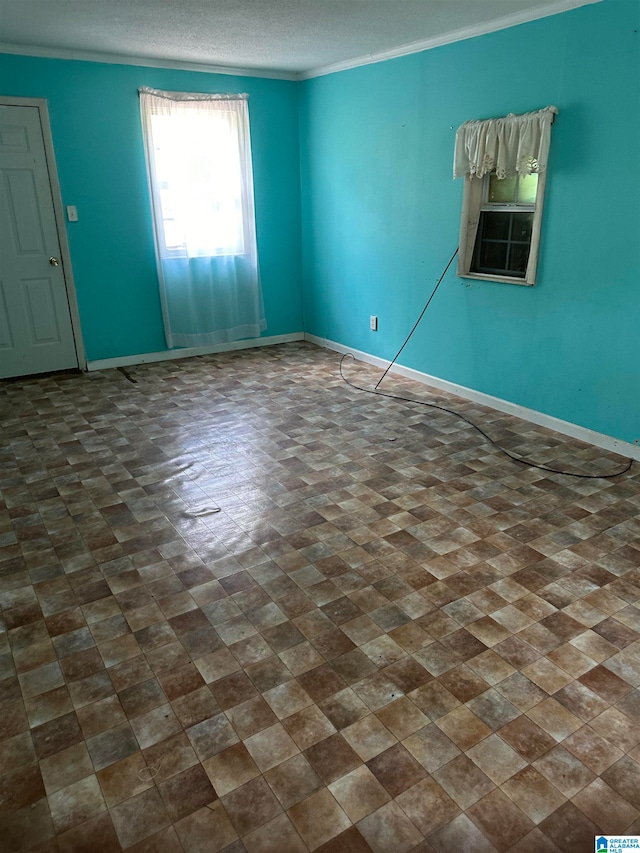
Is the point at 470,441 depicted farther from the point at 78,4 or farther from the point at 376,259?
the point at 78,4

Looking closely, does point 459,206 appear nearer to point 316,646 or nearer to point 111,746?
point 316,646

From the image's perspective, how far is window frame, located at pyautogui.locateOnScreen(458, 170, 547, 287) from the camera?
3861 millimetres

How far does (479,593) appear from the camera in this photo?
2406 mm

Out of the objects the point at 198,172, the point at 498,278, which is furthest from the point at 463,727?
the point at 198,172

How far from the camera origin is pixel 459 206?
4.39 m

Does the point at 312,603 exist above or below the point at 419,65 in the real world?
below

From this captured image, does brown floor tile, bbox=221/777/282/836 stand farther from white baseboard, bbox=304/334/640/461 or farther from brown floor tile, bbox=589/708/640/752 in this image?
white baseboard, bbox=304/334/640/461

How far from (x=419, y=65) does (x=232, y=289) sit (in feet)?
8.28

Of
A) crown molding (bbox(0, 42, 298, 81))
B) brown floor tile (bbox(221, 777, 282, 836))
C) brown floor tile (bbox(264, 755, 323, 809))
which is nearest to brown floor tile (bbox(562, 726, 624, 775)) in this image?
brown floor tile (bbox(264, 755, 323, 809))

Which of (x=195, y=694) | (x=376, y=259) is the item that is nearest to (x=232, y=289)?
(x=376, y=259)

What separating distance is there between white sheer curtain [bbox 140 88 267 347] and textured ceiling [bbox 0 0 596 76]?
0.45 m

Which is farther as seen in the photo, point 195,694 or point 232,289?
point 232,289

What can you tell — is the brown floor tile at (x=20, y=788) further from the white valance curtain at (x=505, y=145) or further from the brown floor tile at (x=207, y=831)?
the white valance curtain at (x=505, y=145)

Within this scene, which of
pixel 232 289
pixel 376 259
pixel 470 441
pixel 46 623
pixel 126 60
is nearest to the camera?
pixel 46 623
